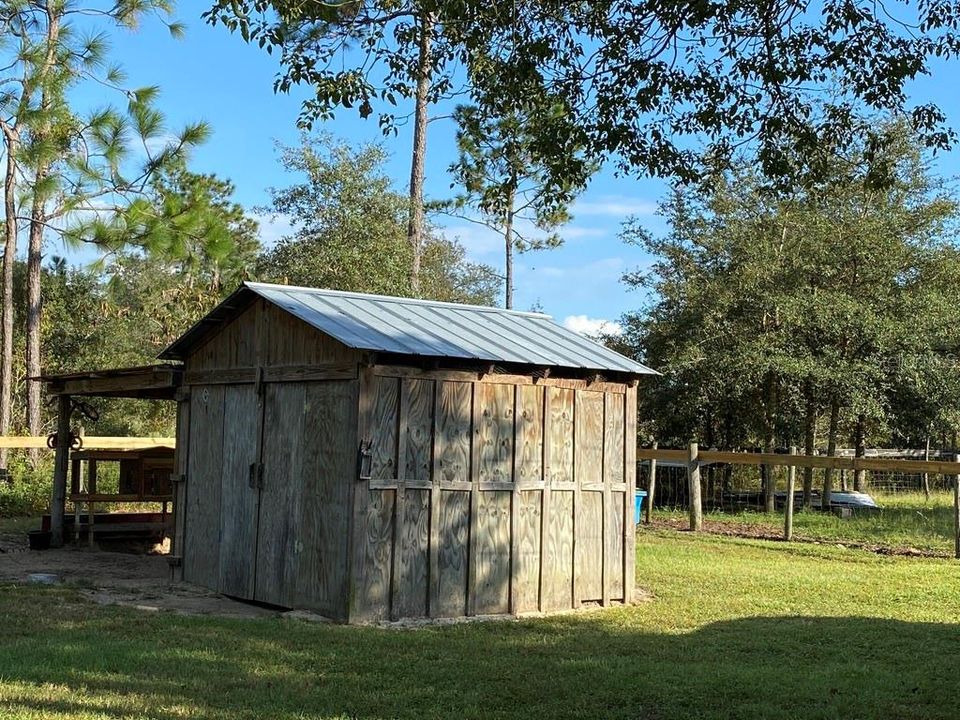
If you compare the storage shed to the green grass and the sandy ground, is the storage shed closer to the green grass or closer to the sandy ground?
the sandy ground

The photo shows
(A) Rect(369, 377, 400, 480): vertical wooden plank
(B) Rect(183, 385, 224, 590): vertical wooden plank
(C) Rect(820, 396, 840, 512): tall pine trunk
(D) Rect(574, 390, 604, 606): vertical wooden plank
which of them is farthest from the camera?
(C) Rect(820, 396, 840, 512): tall pine trunk

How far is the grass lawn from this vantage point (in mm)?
6160

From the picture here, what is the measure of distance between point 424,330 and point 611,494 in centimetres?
251

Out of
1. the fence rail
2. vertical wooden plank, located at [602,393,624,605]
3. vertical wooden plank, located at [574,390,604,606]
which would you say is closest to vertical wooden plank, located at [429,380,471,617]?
vertical wooden plank, located at [574,390,604,606]

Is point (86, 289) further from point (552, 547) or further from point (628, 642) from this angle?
point (628, 642)

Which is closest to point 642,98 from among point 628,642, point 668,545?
point 628,642

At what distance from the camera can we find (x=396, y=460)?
934 centimetres

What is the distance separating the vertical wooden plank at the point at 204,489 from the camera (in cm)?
1091

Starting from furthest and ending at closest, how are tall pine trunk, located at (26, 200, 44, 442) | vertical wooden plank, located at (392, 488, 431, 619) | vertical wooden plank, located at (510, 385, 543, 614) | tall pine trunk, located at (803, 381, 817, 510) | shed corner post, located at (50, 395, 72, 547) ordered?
1. tall pine trunk, located at (803, 381, 817, 510)
2. tall pine trunk, located at (26, 200, 44, 442)
3. shed corner post, located at (50, 395, 72, 547)
4. vertical wooden plank, located at (510, 385, 543, 614)
5. vertical wooden plank, located at (392, 488, 431, 619)

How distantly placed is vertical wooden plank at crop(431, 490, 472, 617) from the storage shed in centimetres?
1

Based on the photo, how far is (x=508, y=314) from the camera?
12.4 meters

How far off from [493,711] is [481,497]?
3819 millimetres

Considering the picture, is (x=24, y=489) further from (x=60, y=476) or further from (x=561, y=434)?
(x=561, y=434)

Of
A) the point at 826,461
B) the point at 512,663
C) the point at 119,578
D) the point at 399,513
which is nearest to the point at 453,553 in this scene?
the point at 399,513
